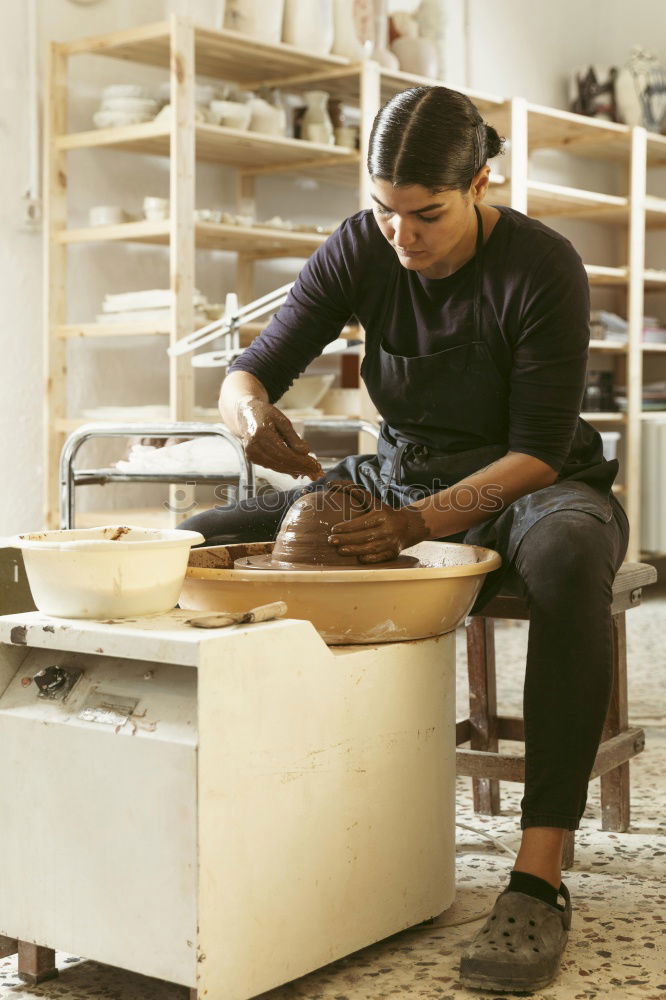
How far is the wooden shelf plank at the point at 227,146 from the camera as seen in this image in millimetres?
3666

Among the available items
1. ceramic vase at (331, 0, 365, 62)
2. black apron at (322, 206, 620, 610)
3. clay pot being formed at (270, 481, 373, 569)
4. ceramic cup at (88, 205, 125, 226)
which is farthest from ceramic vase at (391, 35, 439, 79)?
clay pot being formed at (270, 481, 373, 569)

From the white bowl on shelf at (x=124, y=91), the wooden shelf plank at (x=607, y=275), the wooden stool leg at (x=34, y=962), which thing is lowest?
the wooden stool leg at (x=34, y=962)

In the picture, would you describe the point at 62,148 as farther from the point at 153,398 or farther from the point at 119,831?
the point at 119,831

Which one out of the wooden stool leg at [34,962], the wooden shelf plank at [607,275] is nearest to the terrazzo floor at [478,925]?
the wooden stool leg at [34,962]

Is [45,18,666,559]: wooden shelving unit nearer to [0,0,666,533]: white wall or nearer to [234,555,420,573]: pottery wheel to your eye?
[0,0,666,533]: white wall

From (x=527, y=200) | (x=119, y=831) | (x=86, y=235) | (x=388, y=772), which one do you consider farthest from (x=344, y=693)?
(x=527, y=200)

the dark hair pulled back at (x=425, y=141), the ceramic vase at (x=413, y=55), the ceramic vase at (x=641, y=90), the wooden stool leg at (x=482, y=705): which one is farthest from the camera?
the ceramic vase at (x=641, y=90)

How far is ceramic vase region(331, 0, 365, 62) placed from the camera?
13.5 ft

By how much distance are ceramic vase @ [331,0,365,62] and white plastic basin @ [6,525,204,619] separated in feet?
10.1

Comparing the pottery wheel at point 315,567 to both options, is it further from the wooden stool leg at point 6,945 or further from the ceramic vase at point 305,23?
the ceramic vase at point 305,23

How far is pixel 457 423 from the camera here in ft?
6.57

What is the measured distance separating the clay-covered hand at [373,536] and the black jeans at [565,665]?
0.19 meters

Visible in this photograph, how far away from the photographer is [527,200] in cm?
518

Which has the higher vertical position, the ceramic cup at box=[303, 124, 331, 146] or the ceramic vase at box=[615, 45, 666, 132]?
the ceramic vase at box=[615, 45, 666, 132]
